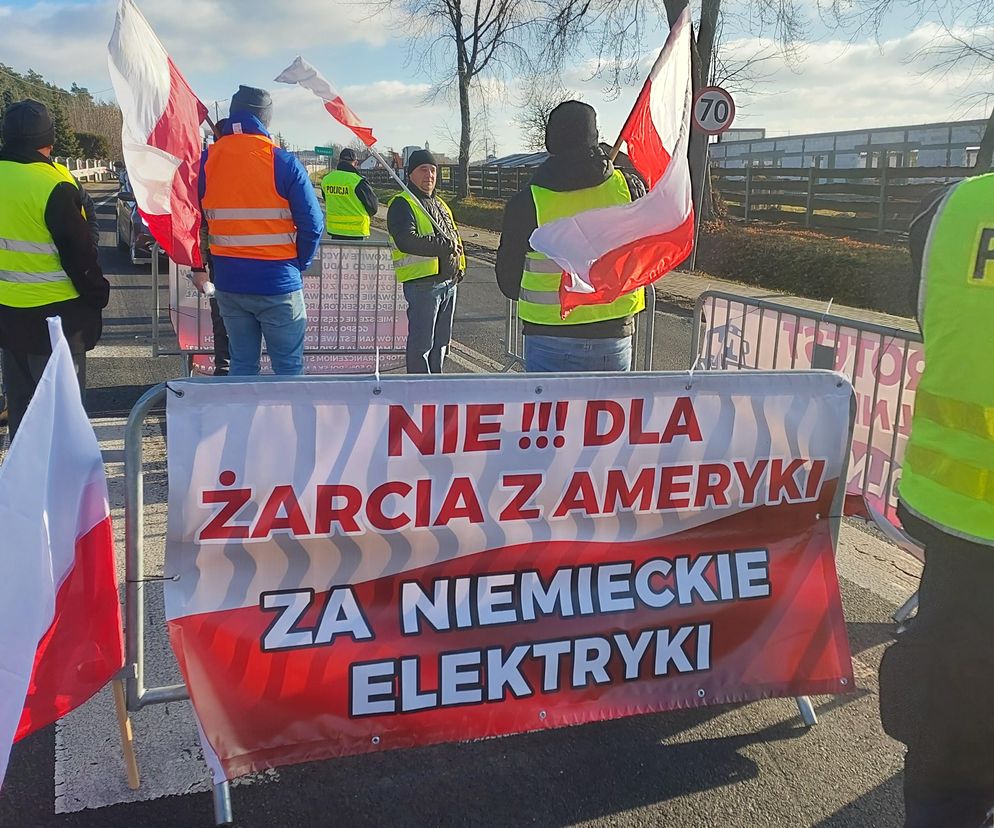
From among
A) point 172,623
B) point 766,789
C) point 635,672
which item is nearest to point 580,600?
point 635,672

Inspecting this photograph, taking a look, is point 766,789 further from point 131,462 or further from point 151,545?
point 151,545

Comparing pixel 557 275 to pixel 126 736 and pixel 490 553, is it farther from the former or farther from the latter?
pixel 126 736

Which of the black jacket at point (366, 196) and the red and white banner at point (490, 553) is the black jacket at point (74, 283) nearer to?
the red and white banner at point (490, 553)

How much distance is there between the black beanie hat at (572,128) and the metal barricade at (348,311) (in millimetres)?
4087

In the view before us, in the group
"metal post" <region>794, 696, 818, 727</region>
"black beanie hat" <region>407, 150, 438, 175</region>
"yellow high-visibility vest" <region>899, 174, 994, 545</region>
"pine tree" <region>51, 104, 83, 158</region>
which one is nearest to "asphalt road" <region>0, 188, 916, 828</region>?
"metal post" <region>794, 696, 818, 727</region>

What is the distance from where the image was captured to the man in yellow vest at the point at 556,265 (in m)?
3.93

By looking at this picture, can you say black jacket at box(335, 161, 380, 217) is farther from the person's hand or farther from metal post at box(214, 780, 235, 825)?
metal post at box(214, 780, 235, 825)

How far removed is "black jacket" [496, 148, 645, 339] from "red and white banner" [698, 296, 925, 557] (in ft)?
4.18

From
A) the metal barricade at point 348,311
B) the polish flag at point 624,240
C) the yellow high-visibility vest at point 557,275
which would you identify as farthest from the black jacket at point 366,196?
the polish flag at point 624,240

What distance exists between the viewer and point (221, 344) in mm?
7168

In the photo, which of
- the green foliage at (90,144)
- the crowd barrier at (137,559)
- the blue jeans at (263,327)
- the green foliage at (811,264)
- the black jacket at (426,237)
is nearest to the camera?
the crowd barrier at (137,559)

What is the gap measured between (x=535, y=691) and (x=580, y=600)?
1.06 ft

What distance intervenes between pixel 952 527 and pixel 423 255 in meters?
4.94

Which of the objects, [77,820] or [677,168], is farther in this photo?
[677,168]
